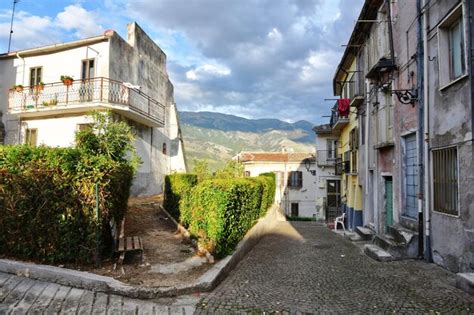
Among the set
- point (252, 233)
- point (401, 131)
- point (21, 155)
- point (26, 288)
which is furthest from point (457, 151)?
point (21, 155)

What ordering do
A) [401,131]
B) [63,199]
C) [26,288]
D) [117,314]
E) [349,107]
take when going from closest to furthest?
1. [117,314]
2. [26,288]
3. [63,199]
4. [401,131]
5. [349,107]

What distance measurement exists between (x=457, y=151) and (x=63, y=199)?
8351mm

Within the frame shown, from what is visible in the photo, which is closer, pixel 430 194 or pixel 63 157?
pixel 63 157

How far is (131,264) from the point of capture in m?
7.24

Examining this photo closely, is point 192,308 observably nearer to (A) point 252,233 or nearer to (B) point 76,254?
(B) point 76,254

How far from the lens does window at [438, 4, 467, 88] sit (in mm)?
7285

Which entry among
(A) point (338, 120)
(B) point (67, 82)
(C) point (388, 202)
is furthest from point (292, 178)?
(B) point (67, 82)

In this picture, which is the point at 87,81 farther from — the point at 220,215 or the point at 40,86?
the point at 220,215

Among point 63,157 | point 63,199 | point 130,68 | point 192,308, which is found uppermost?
point 130,68

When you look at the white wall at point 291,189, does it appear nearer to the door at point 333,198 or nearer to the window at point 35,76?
the door at point 333,198

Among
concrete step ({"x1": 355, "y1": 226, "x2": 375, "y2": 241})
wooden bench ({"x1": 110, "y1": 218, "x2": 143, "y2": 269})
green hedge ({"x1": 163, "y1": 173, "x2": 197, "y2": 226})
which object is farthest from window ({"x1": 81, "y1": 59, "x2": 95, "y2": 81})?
concrete step ({"x1": 355, "y1": 226, "x2": 375, "y2": 241})

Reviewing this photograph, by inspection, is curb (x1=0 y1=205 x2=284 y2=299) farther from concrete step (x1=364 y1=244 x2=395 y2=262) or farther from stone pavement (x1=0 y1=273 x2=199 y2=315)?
concrete step (x1=364 y1=244 x2=395 y2=262)

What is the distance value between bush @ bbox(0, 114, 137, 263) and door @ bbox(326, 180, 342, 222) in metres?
29.6

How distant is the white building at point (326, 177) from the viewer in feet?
104
